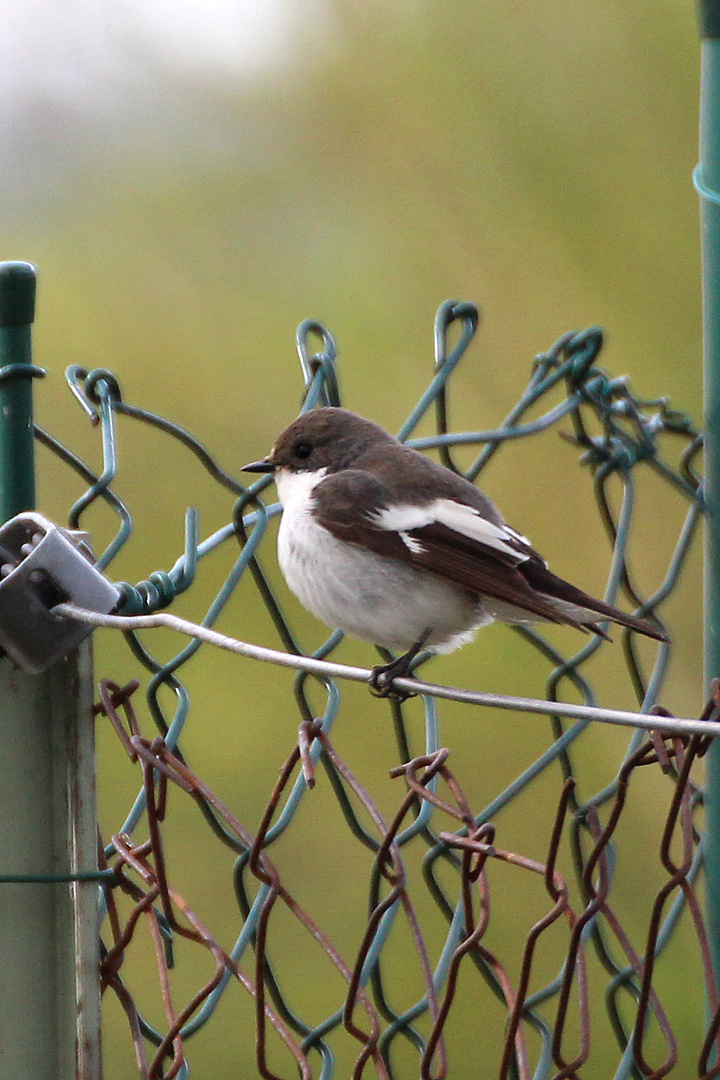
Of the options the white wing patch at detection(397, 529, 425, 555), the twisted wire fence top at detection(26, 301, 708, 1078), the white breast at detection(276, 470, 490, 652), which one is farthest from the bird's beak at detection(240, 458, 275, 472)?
the white wing patch at detection(397, 529, 425, 555)

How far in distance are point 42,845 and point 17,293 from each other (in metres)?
0.49

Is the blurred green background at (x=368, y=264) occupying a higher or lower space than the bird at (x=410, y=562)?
higher

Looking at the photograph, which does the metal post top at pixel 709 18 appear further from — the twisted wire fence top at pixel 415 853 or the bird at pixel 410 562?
the bird at pixel 410 562

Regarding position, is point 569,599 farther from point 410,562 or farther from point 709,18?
point 709,18

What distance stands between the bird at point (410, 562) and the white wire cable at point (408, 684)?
1.98 ft

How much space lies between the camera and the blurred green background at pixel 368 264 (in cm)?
342

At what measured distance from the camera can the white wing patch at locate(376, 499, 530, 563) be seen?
6.04 feet

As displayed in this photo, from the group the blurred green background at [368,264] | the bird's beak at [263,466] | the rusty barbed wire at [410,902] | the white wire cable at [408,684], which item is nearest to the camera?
the white wire cable at [408,684]

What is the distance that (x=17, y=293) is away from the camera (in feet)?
4.27

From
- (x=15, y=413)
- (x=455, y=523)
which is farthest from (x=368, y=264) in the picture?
(x=15, y=413)

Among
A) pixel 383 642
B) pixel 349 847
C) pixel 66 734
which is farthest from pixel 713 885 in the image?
pixel 349 847

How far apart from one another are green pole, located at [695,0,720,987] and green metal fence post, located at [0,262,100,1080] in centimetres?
80

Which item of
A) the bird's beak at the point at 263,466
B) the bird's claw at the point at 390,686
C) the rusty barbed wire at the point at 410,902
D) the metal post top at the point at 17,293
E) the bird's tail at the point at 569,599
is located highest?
Result: the bird's beak at the point at 263,466

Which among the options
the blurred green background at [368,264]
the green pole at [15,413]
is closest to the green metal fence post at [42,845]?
the green pole at [15,413]
